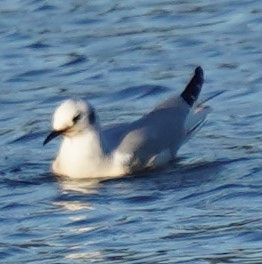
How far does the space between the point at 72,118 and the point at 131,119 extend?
5.35ft

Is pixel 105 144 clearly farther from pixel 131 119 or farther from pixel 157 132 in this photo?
pixel 131 119

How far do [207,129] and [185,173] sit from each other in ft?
4.16

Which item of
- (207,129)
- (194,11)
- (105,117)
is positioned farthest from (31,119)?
(194,11)

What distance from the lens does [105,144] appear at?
12234 mm

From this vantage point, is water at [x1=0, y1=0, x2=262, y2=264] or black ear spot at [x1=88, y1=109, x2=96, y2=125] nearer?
water at [x1=0, y1=0, x2=262, y2=264]

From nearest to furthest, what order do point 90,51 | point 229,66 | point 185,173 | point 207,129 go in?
point 185,173 → point 207,129 → point 229,66 → point 90,51

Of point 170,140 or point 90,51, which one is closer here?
point 170,140

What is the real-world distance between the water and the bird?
0.14 meters

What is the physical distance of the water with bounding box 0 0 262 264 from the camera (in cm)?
984

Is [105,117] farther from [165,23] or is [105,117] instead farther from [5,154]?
[165,23]

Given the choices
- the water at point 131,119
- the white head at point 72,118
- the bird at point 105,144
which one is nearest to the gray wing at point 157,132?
the bird at point 105,144

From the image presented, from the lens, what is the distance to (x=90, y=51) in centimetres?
1641

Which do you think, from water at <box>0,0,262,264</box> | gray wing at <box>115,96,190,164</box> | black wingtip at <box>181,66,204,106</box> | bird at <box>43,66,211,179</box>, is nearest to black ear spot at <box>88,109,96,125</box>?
bird at <box>43,66,211,179</box>

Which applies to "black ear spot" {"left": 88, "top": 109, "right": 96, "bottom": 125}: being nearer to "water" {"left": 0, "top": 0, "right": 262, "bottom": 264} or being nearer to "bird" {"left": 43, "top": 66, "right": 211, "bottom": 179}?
"bird" {"left": 43, "top": 66, "right": 211, "bottom": 179}
